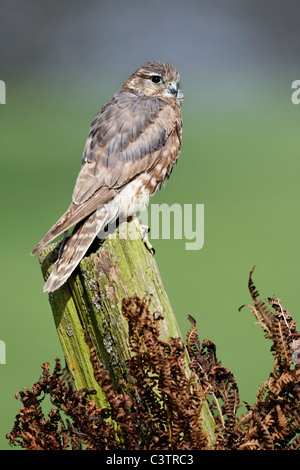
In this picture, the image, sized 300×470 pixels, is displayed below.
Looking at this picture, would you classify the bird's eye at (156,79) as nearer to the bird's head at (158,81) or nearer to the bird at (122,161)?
the bird's head at (158,81)

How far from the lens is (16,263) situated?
375 inches

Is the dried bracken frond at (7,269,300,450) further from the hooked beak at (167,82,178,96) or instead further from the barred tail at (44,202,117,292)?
the hooked beak at (167,82,178,96)

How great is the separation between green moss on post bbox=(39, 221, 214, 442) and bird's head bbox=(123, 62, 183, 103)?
75.3 inches

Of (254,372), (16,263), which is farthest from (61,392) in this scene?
(16,263)

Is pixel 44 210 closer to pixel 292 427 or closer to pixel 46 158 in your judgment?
pixel 46 158

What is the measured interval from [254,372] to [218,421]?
365cm

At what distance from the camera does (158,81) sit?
162 inches

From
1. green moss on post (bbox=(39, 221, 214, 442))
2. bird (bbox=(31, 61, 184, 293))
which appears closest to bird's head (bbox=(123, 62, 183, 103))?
bird (bbox=(31, 61, 184, 293))

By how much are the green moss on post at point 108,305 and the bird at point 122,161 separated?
41cm

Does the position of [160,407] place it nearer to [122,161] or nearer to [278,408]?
[278,408]

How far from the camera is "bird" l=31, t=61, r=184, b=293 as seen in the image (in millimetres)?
3006

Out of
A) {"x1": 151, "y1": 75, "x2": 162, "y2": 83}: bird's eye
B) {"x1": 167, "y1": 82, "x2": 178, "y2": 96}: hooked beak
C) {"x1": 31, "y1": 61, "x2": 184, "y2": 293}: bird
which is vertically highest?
{"x1": 151, "y1": 75, "x2": 162, "y2": 83}: bird's eye

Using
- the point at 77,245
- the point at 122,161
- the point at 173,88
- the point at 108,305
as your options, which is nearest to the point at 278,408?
the point at 108,305
